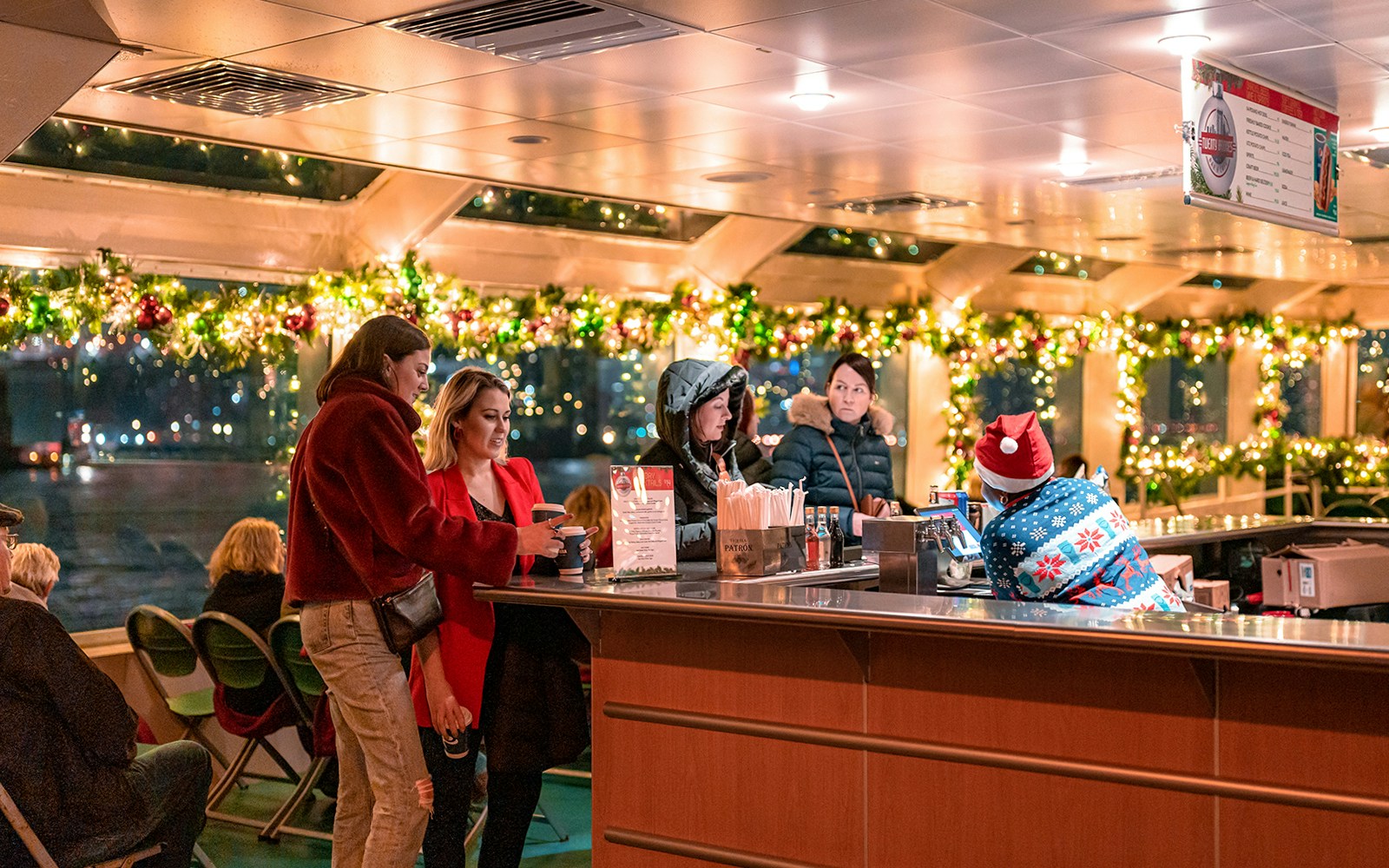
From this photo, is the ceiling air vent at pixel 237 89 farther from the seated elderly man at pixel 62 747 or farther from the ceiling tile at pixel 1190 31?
the ceiling tile at pixel 1190 31

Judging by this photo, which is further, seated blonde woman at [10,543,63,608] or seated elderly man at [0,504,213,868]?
seated blonde woman at [10,543,63,608]

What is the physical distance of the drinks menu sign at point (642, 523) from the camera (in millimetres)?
4086

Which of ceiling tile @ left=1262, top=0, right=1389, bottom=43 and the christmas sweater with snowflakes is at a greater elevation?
ceiling tile @ left=1262, top=0, right=1389, bottom=43

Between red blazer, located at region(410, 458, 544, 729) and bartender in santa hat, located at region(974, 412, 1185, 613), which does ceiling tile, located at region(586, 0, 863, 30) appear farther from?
red blazer, located at region(410, 458, 544, 729)

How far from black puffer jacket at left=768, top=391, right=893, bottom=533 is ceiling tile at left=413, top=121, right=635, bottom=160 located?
141cm

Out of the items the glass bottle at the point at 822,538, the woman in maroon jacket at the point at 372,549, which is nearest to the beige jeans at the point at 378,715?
the woman in maroon jacket at the point at 372,549

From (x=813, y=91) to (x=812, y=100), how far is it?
0.49 feet

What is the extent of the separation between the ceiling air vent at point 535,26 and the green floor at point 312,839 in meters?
2.76

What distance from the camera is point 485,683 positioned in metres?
4.05

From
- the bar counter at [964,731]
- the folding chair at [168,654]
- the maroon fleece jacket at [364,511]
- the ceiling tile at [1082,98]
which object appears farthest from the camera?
the folding chair at [168,654]

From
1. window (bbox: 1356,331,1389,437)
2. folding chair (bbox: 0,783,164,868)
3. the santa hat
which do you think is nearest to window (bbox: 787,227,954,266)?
window (bbox: 1356,331,1389,437)

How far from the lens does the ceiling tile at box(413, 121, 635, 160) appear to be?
19.7ft

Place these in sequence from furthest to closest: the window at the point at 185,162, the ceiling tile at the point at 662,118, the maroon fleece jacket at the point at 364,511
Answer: the window at the point at 185,162 < the ceiling tile at the point at 662,118 < the maroon fleece jacket at the point at 364,511

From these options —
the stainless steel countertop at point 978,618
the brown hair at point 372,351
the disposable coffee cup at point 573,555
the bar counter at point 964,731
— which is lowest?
the bar counter at point 964,731
